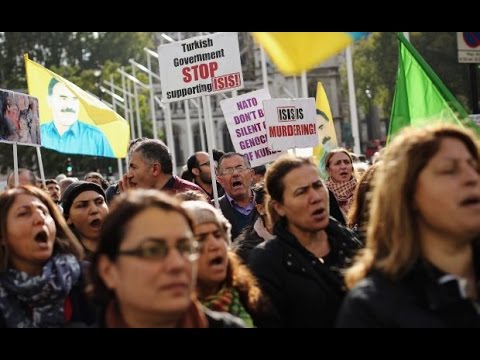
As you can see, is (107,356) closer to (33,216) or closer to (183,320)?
(183,320)

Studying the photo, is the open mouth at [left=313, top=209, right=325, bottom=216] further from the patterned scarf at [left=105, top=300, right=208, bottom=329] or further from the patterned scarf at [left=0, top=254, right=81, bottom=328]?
the patterned scarf at [left=105, top=300, right=208, bottom=329]

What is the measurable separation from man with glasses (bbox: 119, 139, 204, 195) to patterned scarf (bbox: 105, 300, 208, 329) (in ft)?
14.4

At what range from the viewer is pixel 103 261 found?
3.14m

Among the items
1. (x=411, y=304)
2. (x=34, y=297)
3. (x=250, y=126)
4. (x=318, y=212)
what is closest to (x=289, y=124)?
(x=250, y=126)

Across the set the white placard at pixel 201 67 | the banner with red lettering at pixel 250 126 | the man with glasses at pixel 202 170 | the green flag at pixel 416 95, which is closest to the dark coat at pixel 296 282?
the green flag at pixel 416 95

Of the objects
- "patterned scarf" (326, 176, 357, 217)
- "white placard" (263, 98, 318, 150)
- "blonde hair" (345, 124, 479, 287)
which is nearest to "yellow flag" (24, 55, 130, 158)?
"white placard" (263, 98, 318, 150)

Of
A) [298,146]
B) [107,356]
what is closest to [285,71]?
[107,356]

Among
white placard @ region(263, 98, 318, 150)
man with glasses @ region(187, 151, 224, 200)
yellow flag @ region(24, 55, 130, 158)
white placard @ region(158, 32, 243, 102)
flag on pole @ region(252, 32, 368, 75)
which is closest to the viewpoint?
flag on pole @ region(252, 32, 368, 75)

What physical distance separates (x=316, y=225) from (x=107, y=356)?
2.01 metres

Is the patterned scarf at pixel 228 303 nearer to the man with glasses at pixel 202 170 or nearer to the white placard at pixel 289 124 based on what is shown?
the man with glasses at pixel 202 170

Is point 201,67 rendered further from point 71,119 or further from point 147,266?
point 147,266

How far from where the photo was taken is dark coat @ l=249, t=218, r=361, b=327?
14.2ft

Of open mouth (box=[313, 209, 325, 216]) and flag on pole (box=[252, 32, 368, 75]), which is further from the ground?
flag on pole (box=[252, 32, 368, 75])

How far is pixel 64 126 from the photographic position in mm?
11047
